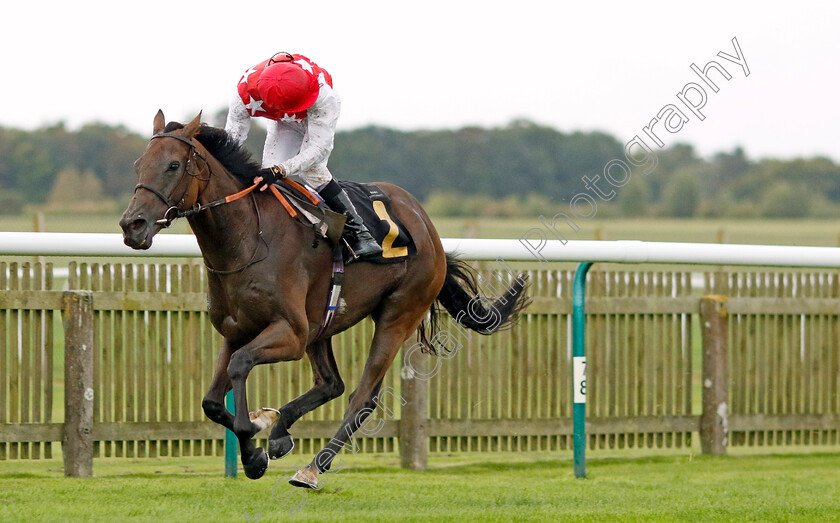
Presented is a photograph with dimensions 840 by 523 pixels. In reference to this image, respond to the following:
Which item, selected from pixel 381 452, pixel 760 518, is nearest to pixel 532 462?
pixel 381 452

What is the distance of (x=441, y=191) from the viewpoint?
47.5 meters

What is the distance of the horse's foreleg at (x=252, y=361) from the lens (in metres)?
4.74

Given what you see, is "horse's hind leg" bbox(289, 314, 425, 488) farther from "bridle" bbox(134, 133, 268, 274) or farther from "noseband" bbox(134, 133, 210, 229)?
"noseband" bbox(134, 133, 210, 229)

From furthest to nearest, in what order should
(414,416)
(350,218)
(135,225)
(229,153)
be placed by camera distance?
(414,416), (350,218), (229,153), (135,225)

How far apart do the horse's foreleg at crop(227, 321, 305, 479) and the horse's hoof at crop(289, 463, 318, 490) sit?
0.73 feet

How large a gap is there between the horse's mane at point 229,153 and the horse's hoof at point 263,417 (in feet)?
3.85

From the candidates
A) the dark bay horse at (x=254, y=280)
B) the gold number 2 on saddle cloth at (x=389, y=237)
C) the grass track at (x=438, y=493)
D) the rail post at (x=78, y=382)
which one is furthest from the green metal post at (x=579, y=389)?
the rail post at (x=78, y=382)

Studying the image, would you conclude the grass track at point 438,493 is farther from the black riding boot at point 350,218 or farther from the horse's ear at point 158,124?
the horse's ear at point 158,124

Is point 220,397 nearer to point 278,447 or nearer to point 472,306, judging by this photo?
point 278,447

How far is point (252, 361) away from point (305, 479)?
0.77 m

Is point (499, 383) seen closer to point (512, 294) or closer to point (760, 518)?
point (512, 294)

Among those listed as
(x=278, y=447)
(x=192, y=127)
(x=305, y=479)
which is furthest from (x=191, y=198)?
(x=305, y=479)

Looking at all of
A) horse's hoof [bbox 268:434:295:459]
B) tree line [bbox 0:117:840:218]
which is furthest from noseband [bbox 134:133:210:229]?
tree line [bbox 0:117:840:218]

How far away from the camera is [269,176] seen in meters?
5.10
